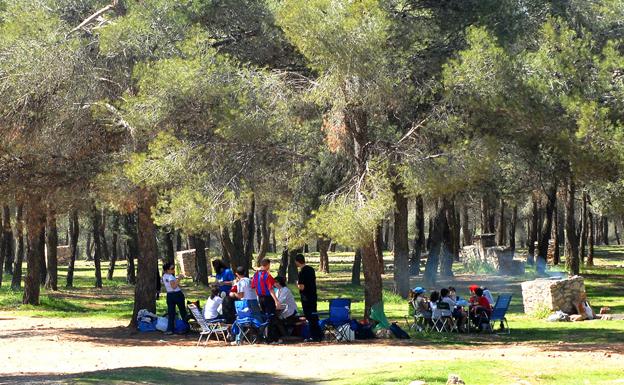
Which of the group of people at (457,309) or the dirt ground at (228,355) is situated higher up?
the group of people at (457,309)

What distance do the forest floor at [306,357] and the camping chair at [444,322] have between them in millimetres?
523

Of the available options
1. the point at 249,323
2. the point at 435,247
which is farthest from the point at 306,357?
the point at 435,247

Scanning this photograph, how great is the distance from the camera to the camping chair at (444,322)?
70.0 ft

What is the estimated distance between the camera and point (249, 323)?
19391 mm

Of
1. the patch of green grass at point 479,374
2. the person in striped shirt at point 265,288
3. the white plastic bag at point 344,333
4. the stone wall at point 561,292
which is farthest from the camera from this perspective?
the stone wall at point 561,292

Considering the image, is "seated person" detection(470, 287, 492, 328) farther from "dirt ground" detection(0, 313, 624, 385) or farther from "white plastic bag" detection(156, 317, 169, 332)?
"white plastic bag" detection(156, 317, 169, 332)

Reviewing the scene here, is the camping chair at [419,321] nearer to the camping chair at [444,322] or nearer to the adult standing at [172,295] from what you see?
the camping chair at [444,322]

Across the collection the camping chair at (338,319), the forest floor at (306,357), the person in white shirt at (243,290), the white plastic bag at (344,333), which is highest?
the person in white shirt at (243,290)

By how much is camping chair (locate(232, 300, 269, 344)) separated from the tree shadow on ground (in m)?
4.11

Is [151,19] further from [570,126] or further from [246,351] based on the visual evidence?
[570,126]

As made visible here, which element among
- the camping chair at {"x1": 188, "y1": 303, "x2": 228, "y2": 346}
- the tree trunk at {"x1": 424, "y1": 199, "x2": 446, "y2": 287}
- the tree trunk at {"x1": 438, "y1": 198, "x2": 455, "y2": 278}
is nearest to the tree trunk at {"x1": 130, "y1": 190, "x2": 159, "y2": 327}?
the camping chair at {"x1": 188, "y1": 303, "x2": 228, "y2": 346}

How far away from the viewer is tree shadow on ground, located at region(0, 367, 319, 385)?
13.1 m

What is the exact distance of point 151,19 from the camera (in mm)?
21453

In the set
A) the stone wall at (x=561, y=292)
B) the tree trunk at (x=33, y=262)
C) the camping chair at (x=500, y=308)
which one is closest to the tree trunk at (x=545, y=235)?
the stone wall at (x=561, y=292)
